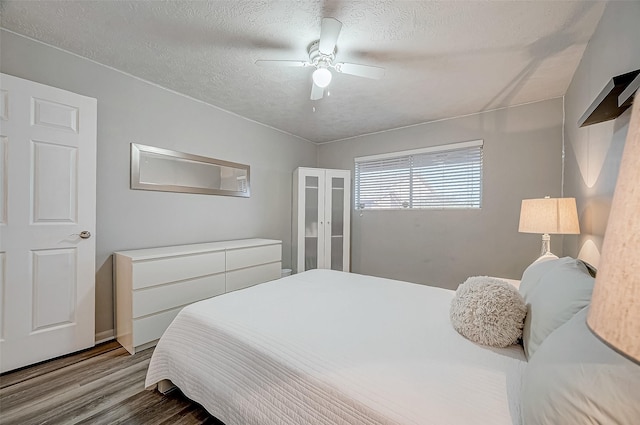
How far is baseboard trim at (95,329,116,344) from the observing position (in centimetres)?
218

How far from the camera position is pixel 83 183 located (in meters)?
2.02

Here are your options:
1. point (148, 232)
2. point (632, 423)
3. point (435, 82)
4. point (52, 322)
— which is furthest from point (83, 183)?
point (435, 82)

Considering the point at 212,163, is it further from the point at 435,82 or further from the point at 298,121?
the point at 435,82

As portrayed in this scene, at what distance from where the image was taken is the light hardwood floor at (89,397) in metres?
1.40

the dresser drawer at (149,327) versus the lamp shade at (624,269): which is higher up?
the lamp shade at (624,269)

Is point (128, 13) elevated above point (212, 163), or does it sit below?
above

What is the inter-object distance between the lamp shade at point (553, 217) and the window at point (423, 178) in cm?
123

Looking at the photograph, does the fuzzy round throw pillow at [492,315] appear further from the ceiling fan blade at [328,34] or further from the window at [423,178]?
the window at [423,178]

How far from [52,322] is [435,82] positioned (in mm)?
3723

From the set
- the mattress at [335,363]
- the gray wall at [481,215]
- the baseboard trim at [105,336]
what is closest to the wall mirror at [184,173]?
the baseboard trim at [105,336]

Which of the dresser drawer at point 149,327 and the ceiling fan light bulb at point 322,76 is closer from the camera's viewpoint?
the ceiling fan light bulb at point 322,76

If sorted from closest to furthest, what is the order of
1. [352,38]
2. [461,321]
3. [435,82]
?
[461,321]
[352,38]
[435,82]

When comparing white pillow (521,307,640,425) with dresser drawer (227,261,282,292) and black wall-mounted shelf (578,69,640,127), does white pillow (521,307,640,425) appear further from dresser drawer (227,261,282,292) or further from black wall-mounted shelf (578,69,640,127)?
dresser drawer (227,261,282,292)

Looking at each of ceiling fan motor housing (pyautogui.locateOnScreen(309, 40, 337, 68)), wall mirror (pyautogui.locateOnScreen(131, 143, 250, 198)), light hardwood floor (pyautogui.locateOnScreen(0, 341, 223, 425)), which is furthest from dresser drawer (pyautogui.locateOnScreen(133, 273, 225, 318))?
ceiling fan motor housing (pyautogui.locateOnScreen(309, 40, 337, 68))
